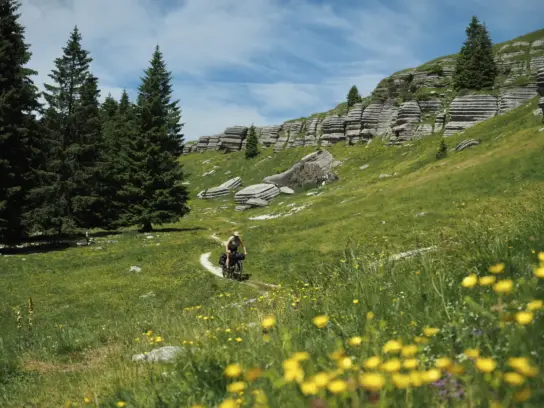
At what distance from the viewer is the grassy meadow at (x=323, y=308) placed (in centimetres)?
262

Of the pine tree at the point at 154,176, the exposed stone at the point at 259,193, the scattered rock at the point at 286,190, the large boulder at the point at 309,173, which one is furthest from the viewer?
the large boulder at the point at 309,173

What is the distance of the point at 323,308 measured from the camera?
5543 mm

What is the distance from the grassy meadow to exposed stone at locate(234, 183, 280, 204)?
69.2 ft

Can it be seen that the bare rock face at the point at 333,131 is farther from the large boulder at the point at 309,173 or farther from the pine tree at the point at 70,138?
the pine tree at the point at 70,138

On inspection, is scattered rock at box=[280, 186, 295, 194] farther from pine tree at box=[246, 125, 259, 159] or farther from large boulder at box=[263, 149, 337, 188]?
pine tree at box=[246, 125, 259, 159]

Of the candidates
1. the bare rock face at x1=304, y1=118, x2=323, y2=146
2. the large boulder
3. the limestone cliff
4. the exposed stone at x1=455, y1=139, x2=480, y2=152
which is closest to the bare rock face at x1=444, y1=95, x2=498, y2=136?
the limestone cliff

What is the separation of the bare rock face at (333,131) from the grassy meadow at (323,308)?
4783 cm

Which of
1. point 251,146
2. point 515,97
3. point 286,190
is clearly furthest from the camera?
point 251,146

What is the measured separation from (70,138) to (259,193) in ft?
114

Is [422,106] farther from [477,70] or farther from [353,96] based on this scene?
[353,96]

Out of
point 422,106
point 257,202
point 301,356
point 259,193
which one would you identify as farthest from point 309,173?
point 301,356

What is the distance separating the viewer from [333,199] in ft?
164

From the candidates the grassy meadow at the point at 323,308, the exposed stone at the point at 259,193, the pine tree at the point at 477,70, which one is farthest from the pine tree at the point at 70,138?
the pine tree at the point at 477,70

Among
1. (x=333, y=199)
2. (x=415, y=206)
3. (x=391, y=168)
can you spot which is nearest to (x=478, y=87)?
(x=391, y=168)
